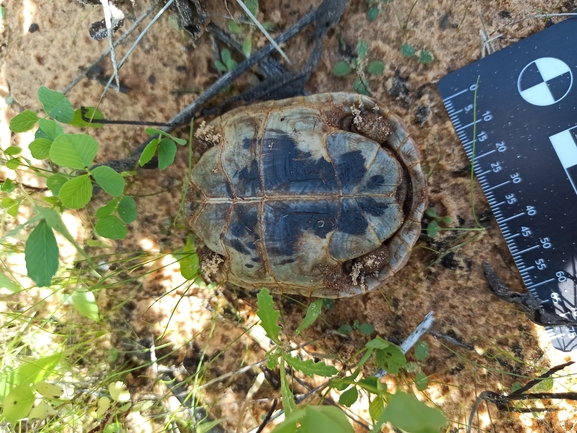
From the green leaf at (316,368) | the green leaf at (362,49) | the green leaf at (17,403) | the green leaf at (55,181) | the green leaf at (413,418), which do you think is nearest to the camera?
the green leaf at (413,418)

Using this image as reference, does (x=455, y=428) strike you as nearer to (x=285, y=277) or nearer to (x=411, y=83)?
(x=285, y=277)

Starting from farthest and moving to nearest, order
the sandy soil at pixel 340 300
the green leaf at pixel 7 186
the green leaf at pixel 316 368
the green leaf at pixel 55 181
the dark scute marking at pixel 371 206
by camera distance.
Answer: the sandy soil at pixel 340 300 → the green leaf at pixel 7 186 → the dark scute marking at pixel 371 206 → the green leaf at pixel 55 181 → the green leaf at pixel 316 368

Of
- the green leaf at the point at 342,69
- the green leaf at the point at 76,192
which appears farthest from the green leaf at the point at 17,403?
the green leaf at the point at 342,69

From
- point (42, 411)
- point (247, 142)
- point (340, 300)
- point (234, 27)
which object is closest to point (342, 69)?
point (234, 27)

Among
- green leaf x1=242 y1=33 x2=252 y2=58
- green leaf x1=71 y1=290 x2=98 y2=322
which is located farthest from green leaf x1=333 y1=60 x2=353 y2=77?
green leaf x1=71 y1=290 x2=98 y2=322

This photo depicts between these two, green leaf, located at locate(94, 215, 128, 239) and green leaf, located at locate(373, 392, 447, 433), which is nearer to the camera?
green leaf, located at locate(373, 392, 447, 433)

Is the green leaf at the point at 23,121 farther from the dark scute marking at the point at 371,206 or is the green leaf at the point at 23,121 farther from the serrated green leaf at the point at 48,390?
the dark scute marking at the point at 371,206

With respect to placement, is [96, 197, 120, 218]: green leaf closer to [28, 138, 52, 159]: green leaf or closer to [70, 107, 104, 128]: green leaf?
[28, 138, 52, 159]: green leaf
